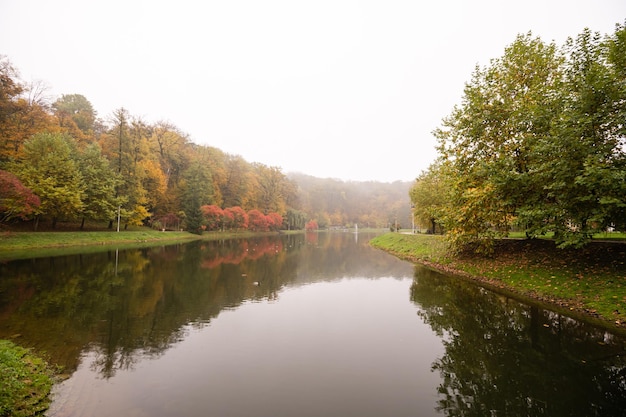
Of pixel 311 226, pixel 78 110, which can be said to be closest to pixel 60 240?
pixel 78 110

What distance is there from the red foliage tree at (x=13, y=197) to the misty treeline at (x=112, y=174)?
0.07m

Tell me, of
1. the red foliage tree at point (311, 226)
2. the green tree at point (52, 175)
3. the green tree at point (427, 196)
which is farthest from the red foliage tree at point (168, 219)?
the red foliage tree at point (311, 226)

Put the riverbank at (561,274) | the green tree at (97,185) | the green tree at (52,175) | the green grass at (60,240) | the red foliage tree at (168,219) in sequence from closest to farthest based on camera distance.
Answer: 1. the riverbank at (561,274)
2. the green grass at (60,240)
3. the green tree at (52,175)
4. the green tree at (97,185)
5. the red foliage tree at (168,219)

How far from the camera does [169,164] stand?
64000mm

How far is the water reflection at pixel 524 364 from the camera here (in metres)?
6.14

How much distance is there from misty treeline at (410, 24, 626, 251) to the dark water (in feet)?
17.2

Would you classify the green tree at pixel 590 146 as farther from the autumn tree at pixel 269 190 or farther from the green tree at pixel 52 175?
the autumn tree at pixel 269 190

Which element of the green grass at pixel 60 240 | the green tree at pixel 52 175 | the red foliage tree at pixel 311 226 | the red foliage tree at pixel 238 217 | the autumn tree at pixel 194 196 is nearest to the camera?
the green grass at pixel 60 240

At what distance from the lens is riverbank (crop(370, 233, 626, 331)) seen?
1200cm

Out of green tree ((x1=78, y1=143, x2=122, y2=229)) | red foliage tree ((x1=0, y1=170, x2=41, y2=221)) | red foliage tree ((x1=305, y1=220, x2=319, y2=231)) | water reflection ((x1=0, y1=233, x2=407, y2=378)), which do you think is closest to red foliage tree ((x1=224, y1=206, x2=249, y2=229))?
green tree ((x1=78, y1=143, x2=122, y2=229))

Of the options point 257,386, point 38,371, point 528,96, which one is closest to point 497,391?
point 257,386

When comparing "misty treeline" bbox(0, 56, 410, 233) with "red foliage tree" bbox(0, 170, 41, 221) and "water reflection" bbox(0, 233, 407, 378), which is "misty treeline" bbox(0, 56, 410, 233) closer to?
"red foliage tree" bbox(0, 170, 41, 221)

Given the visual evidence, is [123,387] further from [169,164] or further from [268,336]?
[169,164]

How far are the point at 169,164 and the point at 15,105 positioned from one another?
89.4 feet
